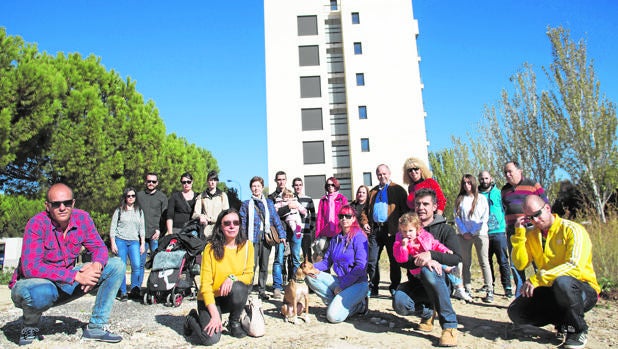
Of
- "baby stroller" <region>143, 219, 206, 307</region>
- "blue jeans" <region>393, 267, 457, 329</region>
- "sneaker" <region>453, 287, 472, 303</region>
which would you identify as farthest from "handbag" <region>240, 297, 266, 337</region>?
"sneaker" <region>453, 287, 472, 303</region>

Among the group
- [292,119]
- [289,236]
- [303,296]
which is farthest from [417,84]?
[303,296]

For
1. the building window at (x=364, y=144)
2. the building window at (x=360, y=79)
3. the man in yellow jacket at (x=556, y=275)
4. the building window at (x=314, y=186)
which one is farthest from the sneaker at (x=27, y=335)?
the building window at (x=360, y=79)

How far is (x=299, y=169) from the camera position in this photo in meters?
31.2

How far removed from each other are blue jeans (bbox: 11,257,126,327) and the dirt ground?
0.99 feet

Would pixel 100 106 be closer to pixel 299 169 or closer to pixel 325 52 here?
pixel 299 169

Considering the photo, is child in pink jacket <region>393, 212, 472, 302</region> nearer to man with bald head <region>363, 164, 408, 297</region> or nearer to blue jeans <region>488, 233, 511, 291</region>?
man with bald head <region>363, 164, 408, 297</region>

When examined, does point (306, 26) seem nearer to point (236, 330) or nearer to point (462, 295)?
point (462, 295)

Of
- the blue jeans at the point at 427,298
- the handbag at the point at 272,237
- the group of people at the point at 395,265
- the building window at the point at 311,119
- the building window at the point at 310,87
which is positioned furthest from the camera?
the building window at the point at 310,87

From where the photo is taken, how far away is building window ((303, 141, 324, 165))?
31917mm

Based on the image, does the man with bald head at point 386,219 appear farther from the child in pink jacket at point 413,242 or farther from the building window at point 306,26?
the building window at point 306,26

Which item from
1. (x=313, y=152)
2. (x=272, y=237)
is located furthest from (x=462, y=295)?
→ (x=313, y=152)

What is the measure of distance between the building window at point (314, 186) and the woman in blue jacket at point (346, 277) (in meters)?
25.3

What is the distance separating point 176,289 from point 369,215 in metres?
3.13

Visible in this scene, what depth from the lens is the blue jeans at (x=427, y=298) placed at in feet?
14.2
